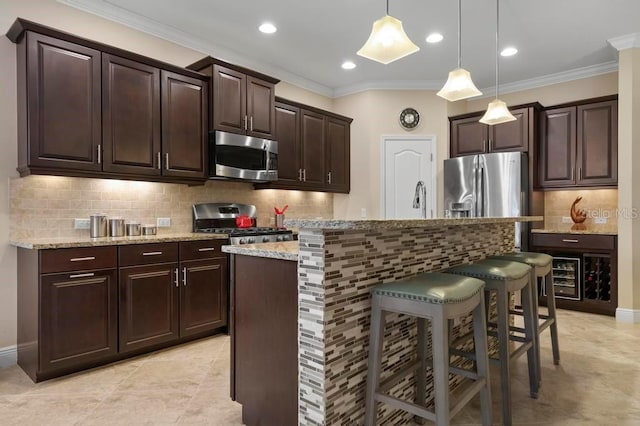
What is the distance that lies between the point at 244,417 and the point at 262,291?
0.70m

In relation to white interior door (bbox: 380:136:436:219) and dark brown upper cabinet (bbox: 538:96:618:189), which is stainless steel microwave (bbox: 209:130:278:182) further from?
dark brown upper cabinet (bbox: 538:96:618:189)

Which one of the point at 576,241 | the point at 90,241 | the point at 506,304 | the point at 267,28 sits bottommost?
the point at 506,304

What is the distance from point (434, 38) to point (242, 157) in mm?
2300

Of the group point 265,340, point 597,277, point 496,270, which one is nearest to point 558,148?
point 597,277

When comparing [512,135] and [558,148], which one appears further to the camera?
[512,135]

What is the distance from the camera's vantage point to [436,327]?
1508 millimetres

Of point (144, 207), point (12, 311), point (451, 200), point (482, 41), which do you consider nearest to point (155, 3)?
point (144, 207)

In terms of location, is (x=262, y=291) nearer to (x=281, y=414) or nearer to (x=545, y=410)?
(x=281, y=414)

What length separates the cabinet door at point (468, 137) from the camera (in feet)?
16.9

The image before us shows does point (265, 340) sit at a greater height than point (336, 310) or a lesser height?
lesser

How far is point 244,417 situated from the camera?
202 centimetres

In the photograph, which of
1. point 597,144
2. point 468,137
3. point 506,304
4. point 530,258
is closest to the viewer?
point 506,304

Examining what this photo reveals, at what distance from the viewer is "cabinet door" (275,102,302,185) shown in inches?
181

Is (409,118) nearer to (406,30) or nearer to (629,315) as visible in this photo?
(406,30)
